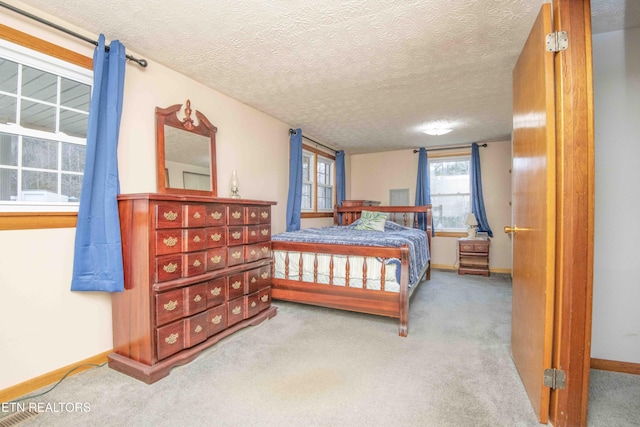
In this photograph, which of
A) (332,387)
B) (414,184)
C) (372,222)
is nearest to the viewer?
(332,387)

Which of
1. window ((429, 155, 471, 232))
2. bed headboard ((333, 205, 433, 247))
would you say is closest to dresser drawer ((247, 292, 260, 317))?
bed headboard ((333, 205, 433, 247))

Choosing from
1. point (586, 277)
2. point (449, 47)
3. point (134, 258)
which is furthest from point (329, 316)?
point (449, 47)

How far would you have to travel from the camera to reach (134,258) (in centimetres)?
189

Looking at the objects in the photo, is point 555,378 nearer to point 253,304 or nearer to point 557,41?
point 557,41

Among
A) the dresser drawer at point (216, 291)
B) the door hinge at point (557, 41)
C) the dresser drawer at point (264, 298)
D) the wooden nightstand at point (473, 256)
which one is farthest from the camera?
the wooden nightstand at point (473, 256)

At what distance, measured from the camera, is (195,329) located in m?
2.06

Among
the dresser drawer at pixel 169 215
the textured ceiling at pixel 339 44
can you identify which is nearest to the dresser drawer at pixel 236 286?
the dresser drawer at pixel 169 215

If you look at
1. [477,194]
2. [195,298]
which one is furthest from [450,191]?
[195,298]

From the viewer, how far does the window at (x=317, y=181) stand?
16.0 feet

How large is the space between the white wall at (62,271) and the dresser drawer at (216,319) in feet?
2.24

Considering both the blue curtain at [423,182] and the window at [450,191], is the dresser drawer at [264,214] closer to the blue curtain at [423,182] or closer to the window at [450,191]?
the blue curtain at [423,182]

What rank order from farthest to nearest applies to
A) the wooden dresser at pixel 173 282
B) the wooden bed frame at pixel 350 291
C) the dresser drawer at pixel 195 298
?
the wooden bed frame at pixel 350 291
the dresser drawer at pixel 195 298
the wooden dresser at pixel 173 282

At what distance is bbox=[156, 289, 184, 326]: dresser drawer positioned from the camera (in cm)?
184

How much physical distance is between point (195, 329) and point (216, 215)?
0.82 meters
